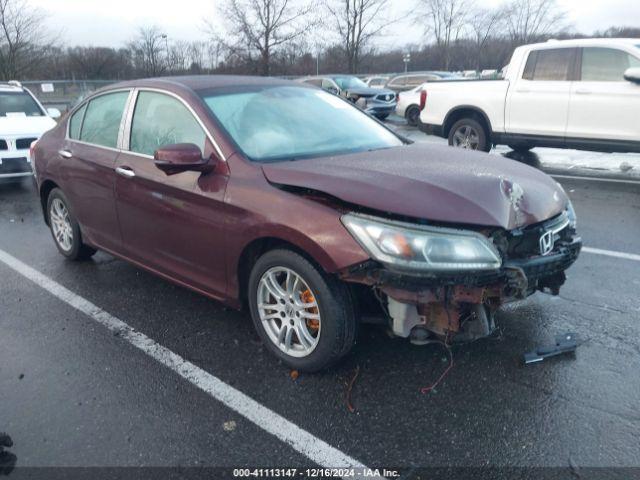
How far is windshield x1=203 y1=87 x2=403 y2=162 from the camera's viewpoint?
3402 mm

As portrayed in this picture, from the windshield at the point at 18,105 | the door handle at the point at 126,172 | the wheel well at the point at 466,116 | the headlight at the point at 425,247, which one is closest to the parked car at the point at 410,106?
the wheel well at the point at 466,116

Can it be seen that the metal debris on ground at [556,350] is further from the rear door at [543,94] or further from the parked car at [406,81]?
the parked car at [406,81]

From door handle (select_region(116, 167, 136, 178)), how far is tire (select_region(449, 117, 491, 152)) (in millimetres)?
7030

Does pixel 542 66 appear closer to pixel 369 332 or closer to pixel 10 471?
pixel 369 332

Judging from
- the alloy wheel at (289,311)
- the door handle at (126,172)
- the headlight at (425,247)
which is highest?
the door handle at (126,172)

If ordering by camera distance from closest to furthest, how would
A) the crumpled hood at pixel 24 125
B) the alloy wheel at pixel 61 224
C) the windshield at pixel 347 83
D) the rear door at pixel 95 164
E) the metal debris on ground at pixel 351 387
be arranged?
the metal debris on ground at pixel 351 387, the rear door at pixel 95 164, the alloy wheel at pixel 61 224, the crumpled hood at pixel 24 125, the windshield at pixel 347 83

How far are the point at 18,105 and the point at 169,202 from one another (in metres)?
8.00

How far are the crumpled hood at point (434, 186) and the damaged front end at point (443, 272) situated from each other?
80 millimetres

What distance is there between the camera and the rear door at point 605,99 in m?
8.03

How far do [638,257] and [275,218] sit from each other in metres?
3.66

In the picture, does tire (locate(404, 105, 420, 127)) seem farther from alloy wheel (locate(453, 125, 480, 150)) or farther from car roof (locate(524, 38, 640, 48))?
car roof (locate(524, 38, 640, 48))

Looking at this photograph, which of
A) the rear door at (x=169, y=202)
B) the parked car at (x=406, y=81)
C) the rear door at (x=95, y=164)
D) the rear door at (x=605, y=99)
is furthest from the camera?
the parked car at (x=406, y=81)

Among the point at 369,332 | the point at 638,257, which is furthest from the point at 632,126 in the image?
the point at 369,332

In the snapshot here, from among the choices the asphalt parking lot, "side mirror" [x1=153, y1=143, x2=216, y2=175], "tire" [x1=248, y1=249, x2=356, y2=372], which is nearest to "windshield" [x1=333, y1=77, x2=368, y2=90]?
the asphalt parking lot
